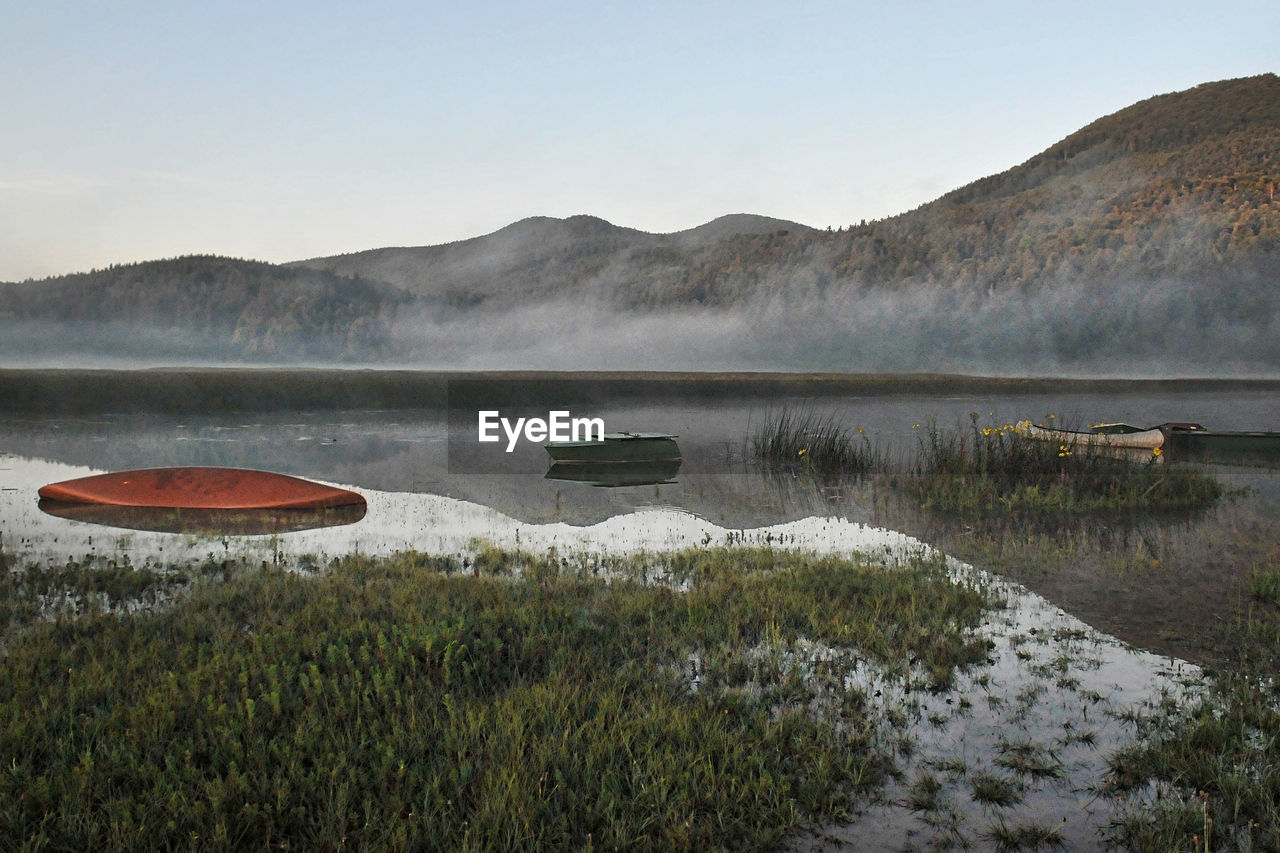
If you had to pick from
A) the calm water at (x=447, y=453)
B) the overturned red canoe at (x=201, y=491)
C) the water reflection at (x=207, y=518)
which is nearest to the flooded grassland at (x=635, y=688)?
the water reflection at (x=207, y=518)

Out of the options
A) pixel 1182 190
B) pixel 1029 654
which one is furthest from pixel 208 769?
pixel 1182 190

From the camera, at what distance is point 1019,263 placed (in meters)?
144

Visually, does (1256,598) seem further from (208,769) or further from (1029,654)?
(208,769)

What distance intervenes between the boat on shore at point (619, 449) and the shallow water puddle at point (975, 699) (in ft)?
34.4

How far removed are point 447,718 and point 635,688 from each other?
4.40ft

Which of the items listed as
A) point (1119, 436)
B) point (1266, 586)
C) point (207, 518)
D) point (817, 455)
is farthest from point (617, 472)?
point (1266, 586)

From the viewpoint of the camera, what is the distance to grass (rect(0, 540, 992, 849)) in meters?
4.15

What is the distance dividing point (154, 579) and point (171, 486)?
751 cm

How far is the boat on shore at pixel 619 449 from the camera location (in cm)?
2297

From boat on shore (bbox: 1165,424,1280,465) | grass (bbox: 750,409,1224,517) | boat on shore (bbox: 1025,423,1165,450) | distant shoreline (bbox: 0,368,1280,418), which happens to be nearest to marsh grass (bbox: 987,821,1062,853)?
grass (bbox: 750,409,1224,517)

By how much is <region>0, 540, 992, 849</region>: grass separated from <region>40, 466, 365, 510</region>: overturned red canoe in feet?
22.5

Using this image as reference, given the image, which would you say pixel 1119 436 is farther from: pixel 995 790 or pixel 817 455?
pixel 995 790

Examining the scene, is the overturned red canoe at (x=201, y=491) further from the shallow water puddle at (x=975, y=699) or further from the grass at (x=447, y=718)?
the grass at (x=447, y=718)

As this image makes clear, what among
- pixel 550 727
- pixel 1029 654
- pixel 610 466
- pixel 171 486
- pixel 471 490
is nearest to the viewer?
pixel 550 727
